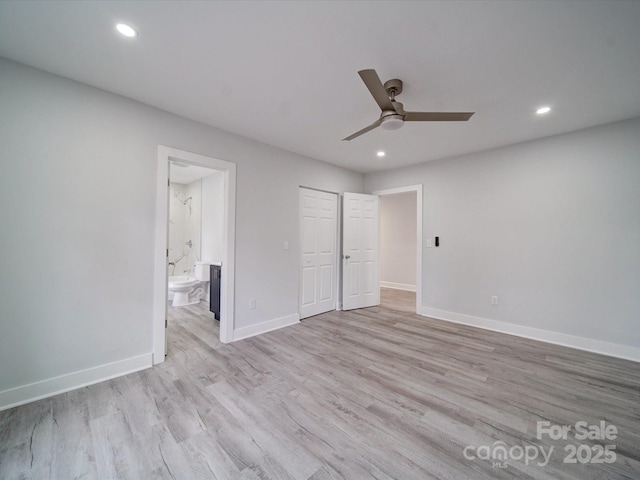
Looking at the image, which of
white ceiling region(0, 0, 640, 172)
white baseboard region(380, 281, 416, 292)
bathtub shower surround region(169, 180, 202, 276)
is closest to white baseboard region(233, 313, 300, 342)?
white ceiling region(0, 0, 640, 172)

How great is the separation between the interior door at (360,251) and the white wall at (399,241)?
6.66 feet

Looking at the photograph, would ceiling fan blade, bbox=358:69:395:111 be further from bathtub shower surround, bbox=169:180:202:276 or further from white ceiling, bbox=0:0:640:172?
bathtub shower surround, bbox=169:180:202:276

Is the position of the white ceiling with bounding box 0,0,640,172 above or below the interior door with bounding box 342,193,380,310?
above

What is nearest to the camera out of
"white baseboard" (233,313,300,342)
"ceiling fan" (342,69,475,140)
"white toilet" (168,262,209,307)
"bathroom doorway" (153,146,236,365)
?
"ceiling fan" (342,69,475,140)

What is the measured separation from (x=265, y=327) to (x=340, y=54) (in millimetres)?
3165

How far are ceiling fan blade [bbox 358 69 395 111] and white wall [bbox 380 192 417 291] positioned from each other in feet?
16.1

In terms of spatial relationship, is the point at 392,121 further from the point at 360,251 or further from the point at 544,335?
the point at 544,335

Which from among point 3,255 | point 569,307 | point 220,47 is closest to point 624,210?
point 569,307

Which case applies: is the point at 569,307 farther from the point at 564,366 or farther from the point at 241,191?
the point at 241,191

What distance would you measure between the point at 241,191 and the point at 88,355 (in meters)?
2.19

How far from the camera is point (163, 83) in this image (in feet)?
6.95

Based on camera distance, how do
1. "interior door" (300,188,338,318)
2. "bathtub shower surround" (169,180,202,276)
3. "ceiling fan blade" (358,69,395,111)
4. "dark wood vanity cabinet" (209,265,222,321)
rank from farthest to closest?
"bathtub shower surround" (169,180,202,276) < "interior door" (300,188,338,318) < "dark wood vanity cabinet" (209,265,222,321) < "ceiling fan blade" (358,69,395,111)

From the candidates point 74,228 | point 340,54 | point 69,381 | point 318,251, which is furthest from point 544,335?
Result: point 74,228

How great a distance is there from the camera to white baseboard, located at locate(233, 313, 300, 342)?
10.3ft
